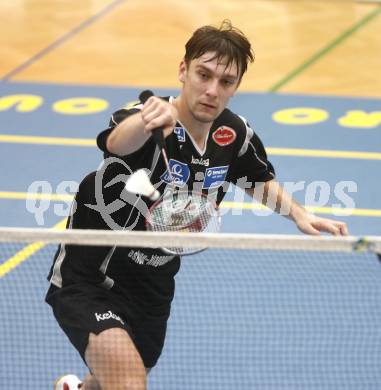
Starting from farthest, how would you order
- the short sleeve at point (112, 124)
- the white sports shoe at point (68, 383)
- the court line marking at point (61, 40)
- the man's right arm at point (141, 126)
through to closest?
the court line marking at point (61, 40), the white sports shoe at point (68, 383), the short sleeve at point (112, 124), the man's right arm at point (141, 126)

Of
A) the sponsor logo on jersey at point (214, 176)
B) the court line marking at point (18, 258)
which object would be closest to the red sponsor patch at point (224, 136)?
the sponsor logo on jersey at point (214, 176)

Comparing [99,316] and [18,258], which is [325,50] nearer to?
[18,258]

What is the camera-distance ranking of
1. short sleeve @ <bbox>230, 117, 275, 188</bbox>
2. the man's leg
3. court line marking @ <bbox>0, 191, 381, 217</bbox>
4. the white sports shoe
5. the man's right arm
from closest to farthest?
1. the man's right arm
2. the man's leg
3. short sleeve @ <bbox>230, 117, 275, 188</bbox>
4. the white sports shoe
5. court line marking @ <bbox>0, 191, 381, 217</bbox>

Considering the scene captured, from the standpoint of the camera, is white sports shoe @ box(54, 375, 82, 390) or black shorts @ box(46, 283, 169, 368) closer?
black shorts @ box(46, 283, 169, 368)

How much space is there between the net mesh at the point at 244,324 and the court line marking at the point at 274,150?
78.0 inches

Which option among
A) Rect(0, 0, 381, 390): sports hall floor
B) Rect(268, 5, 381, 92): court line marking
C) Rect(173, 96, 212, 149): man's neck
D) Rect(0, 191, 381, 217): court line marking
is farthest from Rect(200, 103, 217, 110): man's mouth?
Rect(268, 5, 381, 92): court line marking

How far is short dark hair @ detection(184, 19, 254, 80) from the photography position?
381cm

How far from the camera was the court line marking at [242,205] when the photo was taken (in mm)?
7328

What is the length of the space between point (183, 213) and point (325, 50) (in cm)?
771

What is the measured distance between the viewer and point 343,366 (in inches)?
206

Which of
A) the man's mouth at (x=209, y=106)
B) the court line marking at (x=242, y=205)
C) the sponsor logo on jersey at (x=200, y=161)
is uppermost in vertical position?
the court line marking at (x=242, y=205)

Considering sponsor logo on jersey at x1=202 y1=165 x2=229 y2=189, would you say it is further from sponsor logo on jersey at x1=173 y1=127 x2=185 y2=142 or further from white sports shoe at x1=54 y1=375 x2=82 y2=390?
white sports shoe at x1=54 y1=375 x2=82 y2=390

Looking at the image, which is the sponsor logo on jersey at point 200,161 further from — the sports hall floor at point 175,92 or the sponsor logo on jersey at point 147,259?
the sports hall floor at point 175,92

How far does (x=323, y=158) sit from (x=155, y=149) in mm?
4748
